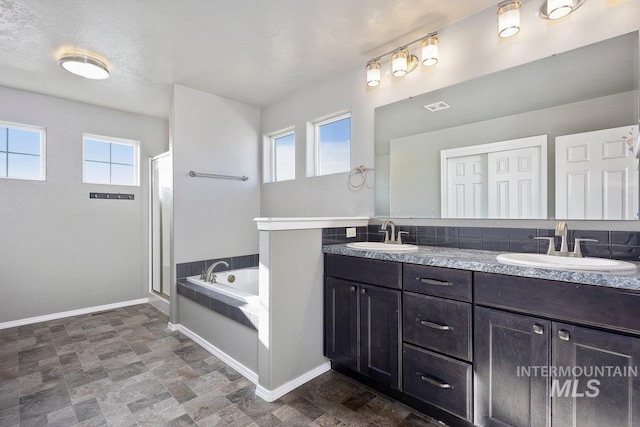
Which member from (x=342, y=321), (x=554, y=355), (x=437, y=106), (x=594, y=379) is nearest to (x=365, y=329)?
(x=342, y=321)

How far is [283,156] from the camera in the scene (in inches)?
145

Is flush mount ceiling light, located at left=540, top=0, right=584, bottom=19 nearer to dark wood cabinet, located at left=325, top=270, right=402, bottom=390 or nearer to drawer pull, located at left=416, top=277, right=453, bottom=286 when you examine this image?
drawer pull, located at left=416, top=277, right=453, bottom=286

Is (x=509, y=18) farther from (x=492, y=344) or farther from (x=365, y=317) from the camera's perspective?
(x=365, y=317)

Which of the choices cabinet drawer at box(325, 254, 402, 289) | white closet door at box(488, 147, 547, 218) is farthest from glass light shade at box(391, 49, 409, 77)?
cabinet drawer at box(325, 254, 402, 289)

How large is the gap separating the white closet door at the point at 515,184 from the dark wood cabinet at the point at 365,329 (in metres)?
0.87

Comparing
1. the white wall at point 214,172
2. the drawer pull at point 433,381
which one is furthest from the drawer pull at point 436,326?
the white wall at point 214,172

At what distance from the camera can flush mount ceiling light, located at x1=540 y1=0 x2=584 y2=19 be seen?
5.16ft

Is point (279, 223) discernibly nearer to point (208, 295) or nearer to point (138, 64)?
point (208, 295)

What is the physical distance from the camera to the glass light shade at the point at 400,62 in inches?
87.3

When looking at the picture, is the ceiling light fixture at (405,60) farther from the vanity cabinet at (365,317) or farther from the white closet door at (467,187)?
the vanity cabinet at (365,317)

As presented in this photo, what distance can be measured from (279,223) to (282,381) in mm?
1019

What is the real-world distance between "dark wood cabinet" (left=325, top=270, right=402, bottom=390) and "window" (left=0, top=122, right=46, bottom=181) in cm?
351

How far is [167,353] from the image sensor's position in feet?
8.20

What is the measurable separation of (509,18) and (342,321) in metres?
2.10
